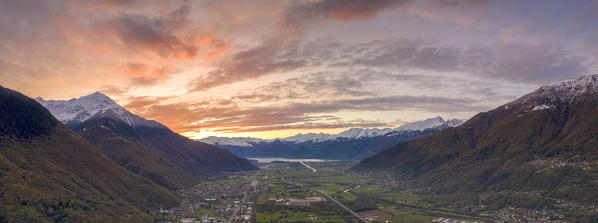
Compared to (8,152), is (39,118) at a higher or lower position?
higher

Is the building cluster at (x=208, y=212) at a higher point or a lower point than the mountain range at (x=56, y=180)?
lower

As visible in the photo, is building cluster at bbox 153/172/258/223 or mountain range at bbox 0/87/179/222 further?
building cluster at bbox 153/172/258/223

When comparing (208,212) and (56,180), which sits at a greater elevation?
(56,180)

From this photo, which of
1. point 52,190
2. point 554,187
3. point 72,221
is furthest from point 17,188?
point 554,187

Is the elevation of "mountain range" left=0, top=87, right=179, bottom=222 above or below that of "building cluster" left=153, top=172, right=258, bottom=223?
above

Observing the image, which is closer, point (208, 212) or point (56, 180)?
point (56, 180)

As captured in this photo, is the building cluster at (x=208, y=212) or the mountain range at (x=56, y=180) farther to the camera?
the building cluster at (x=208, y=212)

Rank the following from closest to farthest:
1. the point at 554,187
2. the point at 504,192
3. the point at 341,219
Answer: the point at 341,219, the point at 554,187, the point at 504,192

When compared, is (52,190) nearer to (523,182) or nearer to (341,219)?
(341,219)
